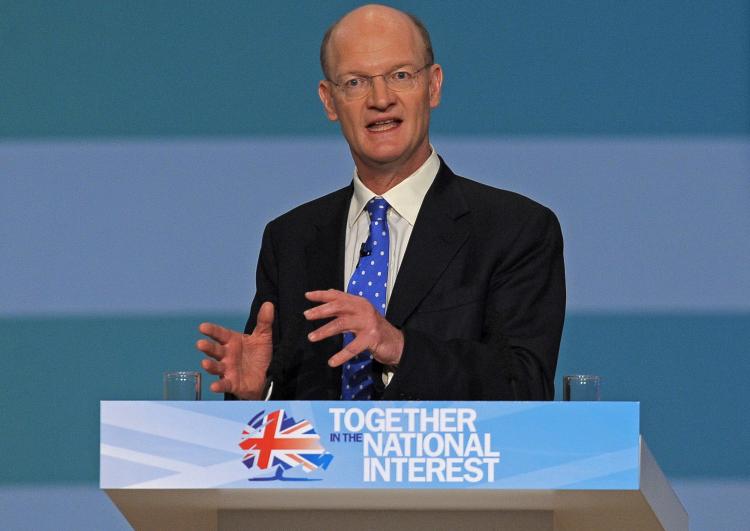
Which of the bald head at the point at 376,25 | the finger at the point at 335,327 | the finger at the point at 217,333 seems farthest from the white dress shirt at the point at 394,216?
the finger at the point at 335,327

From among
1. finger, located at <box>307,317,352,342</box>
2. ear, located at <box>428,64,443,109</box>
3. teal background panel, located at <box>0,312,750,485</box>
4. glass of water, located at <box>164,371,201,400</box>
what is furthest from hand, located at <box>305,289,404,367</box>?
teal background panel, located at <box>0,312,750,485</box>

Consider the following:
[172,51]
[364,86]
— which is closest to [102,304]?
[172,51]

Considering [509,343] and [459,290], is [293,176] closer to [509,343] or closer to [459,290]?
[459,290]

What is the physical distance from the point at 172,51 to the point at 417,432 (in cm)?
262

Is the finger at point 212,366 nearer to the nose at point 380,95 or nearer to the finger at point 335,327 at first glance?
the finger at point 335,327

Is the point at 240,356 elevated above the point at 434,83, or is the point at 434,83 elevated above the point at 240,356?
the point at 434,83

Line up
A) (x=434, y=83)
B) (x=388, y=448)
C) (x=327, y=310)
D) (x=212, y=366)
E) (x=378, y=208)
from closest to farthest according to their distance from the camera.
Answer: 1. (x=388, y=448)
2. (x=327, y=310)
3. (x=212, y=366)
4. (x=378, y=208)
5. (x=434, y=83)

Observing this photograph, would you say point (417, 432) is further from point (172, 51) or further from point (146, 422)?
point (172, 51)

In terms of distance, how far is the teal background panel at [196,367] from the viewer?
416 centimetres

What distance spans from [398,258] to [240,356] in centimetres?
44

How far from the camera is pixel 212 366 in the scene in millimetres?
2344

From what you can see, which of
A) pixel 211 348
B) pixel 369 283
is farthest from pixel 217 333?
pixel 369 283

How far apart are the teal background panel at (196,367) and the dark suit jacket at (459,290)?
1.32 metres

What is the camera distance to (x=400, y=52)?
2852mm
